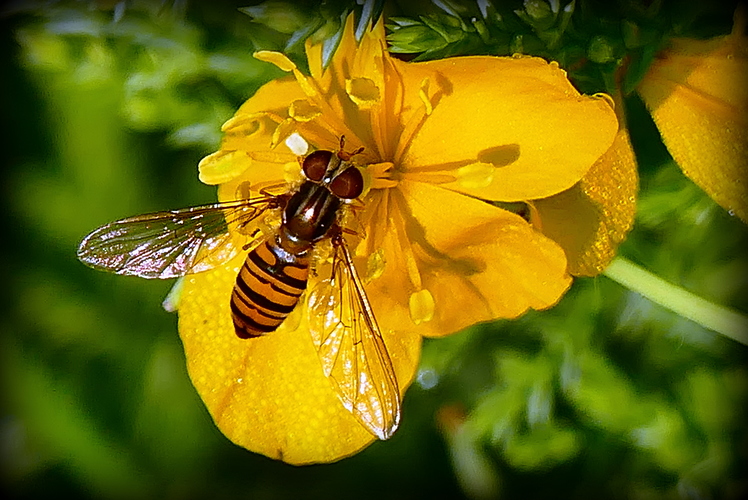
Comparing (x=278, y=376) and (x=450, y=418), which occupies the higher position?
(x=278, y=376)

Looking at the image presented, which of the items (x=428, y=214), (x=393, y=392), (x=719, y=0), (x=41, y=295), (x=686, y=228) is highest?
(x=719, y=0)

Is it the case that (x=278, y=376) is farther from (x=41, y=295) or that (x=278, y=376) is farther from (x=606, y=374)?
(x=41, y=295)

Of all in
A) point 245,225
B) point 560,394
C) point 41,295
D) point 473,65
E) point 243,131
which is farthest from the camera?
point 41,295

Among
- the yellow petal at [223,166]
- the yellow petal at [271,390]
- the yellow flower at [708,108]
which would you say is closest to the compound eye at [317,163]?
the yellow petal at [223,166]

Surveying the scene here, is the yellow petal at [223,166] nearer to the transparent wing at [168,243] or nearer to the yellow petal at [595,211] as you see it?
the transparent wing at [168,243]

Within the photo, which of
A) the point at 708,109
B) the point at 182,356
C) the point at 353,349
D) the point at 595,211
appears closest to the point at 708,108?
the point at 708,109

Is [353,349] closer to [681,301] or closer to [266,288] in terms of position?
[266,288]

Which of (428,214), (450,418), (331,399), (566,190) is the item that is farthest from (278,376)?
(450,418)
